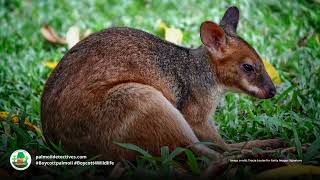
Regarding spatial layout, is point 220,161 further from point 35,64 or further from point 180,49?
point 35,64

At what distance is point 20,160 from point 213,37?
178cm

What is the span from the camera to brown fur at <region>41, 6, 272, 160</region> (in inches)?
178

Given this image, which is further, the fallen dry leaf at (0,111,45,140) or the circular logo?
the fallen dry leaf at (0,111,45,140)

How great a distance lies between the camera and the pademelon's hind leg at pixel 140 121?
14.8 feet

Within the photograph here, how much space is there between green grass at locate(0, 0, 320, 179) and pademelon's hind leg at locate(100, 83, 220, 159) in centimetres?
64

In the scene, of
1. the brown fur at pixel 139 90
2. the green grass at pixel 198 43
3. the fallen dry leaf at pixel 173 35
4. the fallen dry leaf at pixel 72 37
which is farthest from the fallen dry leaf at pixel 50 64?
the brown fur at pixel 139 90

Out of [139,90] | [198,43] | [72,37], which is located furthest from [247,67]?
[72,37]

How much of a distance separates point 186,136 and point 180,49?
93cm

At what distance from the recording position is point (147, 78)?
16.0 feet

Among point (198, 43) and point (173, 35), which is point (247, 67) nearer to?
point (173, 35)

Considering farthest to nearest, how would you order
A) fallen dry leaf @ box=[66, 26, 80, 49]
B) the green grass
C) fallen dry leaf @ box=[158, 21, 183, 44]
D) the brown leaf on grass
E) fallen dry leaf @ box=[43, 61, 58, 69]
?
the brown leaf on grass, fallen dry leaf @ box=[66, 26, 80, 49], fallen dry leaf @ box=[158, 21, 183, 44], fallen dry leaf @ box=[43, 61, 58, 69], the green grass

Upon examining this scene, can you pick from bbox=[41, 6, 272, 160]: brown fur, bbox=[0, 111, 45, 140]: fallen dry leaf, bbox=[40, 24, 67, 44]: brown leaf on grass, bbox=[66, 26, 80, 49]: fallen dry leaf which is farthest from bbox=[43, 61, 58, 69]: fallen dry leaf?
bbox=[41, 6, 272, 160]: brown fur

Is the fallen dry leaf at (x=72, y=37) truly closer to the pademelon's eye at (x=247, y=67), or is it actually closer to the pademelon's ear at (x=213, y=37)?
the pademelon's ear at (x=213, y=37)

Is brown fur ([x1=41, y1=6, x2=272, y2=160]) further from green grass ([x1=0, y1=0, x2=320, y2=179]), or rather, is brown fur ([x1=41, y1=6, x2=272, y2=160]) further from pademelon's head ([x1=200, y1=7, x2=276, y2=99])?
green grass ([x1=0, y1=0, x2=320, y2=179])
